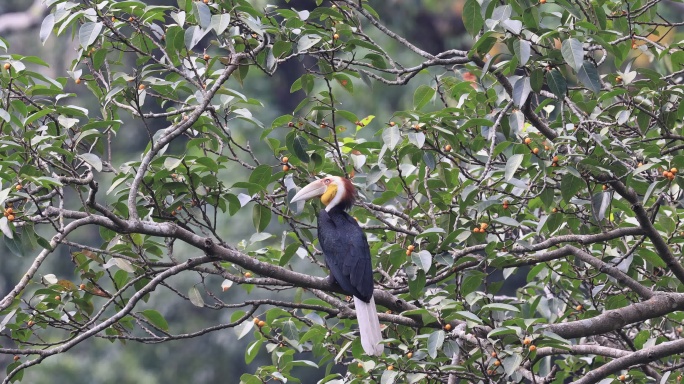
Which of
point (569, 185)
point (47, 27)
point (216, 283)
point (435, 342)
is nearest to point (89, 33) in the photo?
point (47, 27)

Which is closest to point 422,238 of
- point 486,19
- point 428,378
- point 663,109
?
point 428,378

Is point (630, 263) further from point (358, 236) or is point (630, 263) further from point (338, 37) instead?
point (338, 37)

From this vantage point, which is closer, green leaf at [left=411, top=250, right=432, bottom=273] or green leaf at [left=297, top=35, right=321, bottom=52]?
green leaf at [left=411, top=250, right=432, bottom=273]

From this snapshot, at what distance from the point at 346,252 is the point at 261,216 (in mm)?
460

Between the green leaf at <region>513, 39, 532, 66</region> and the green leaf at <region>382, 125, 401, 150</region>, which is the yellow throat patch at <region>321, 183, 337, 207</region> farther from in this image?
the green leaf at <region>513, 39, 532, 66</region>

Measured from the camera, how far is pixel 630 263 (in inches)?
129

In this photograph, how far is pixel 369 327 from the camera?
325 cm

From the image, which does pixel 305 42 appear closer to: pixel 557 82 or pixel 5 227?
pixel 557 82

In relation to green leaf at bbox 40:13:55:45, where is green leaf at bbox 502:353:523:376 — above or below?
below

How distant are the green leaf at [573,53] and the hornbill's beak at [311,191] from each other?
1124 millimetres

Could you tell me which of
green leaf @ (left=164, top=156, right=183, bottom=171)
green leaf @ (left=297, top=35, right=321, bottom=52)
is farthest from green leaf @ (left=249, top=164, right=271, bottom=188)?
green leaf @ (left=297, top=35, right=321, bottom=52)

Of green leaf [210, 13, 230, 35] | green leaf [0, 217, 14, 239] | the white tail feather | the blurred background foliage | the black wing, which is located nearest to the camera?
green leaf [0, 217, 14, 239]

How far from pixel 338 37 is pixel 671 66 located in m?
1.44

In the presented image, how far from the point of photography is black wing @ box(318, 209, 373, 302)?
340 cm
